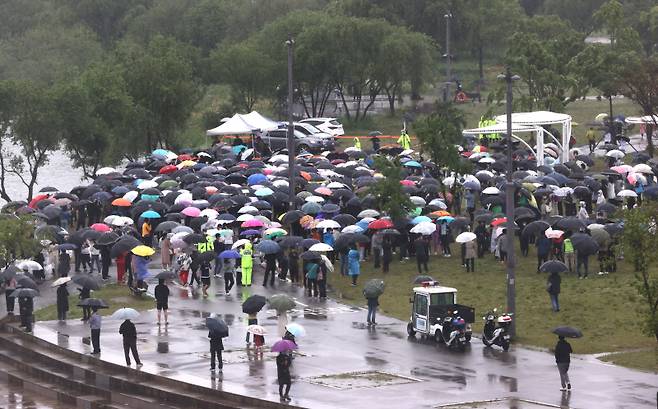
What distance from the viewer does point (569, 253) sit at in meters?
41.5

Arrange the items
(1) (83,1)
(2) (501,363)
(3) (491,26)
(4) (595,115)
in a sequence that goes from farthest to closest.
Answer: (1) (83,1)
(3) (491,26)
(4) (595,115)
(2) (501,363)

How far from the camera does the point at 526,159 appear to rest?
5812cm

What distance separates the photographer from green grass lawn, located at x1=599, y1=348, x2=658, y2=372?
3175cm

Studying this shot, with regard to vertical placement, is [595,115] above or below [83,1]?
below

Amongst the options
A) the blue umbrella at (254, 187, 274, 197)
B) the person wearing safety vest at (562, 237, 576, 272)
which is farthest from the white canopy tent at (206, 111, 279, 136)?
the person wearing safety vest at (562, 237, 576, 272)

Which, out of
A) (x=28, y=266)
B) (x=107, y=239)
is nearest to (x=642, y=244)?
(x=107, y=239)

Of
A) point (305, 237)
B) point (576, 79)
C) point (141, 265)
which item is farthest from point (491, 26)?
point (141, 265)

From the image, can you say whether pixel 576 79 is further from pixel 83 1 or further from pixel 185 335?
pixel 83 1

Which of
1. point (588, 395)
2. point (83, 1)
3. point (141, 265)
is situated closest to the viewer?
point (588, 395)

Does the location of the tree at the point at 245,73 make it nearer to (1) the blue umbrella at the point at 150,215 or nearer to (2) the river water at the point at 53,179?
(2) the river water at the point at 53,179

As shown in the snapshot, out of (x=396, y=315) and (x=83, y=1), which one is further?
(x=83, y=1)

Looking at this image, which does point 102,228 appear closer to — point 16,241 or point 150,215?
point 150,215

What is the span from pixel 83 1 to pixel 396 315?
320 feet

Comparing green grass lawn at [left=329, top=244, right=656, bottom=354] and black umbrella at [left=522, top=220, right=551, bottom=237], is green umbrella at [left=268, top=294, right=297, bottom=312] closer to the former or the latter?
green grass lawn at [left=329, top=244, right=656, bottom=354]
